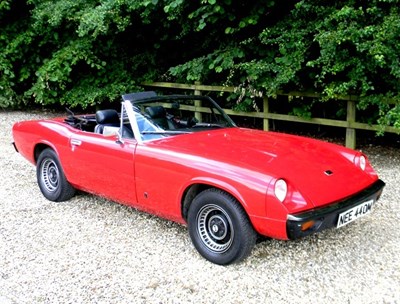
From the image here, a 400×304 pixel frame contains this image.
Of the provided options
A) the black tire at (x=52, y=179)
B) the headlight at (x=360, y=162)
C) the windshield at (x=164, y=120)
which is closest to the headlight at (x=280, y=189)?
the headlight at (x=360, y=162)

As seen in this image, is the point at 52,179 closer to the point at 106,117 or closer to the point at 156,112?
the point at 106,117

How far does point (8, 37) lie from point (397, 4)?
30.7 feet

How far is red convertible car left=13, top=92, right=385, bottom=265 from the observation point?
306 centimetres

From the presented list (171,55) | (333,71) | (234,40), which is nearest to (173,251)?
(333,71)

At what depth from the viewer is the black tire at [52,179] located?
16.1ft

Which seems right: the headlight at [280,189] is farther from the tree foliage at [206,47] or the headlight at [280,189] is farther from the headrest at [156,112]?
the tree foliage at [206,47]

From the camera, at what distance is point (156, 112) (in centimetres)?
423

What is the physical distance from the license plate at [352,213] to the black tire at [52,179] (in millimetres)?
3079

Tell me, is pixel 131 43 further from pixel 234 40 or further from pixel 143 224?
pixel 143 224

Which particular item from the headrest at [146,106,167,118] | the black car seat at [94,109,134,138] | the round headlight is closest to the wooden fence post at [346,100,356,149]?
the round headlight

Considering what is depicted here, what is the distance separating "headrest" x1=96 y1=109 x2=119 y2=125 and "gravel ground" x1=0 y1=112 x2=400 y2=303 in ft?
3.16

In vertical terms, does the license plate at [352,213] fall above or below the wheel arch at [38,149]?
below

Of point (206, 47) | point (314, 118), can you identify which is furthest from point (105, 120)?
point (206, 47)

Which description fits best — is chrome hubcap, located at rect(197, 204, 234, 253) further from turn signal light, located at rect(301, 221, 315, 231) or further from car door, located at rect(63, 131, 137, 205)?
car door, located at rect(63, 131, 137, 205)
